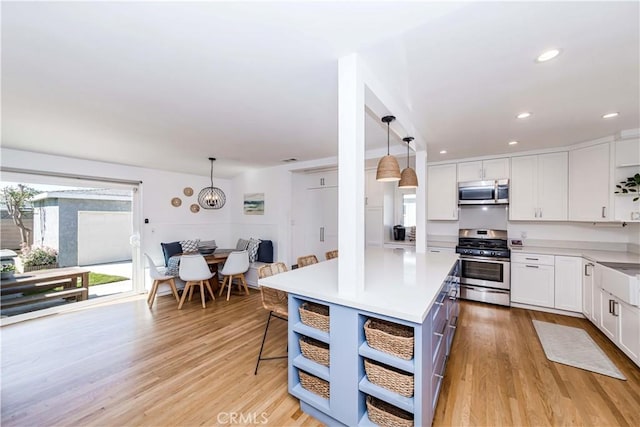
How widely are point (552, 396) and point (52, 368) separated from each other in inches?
166

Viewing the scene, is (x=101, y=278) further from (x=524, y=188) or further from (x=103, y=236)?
(x=524, y=188)

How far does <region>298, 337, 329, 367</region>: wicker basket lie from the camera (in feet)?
5.69

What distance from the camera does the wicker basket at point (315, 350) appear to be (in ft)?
5.69

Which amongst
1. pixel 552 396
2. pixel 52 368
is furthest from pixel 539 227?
pixel 52 368

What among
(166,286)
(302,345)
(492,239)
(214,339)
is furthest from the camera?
(166,286)

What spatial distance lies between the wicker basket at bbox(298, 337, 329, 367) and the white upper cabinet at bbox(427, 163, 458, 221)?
341 centimetres

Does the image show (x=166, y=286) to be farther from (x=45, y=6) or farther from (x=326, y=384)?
(x=45, y=6)

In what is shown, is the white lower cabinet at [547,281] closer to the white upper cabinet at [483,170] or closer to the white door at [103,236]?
the white upper cabinet at [483,170]

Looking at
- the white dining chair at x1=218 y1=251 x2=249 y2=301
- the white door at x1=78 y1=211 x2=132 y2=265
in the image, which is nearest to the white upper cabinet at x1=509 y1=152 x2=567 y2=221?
the white dining chair at x1=218 y1=251 x2=249 y2=301

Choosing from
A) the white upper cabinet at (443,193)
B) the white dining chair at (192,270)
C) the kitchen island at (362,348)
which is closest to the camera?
the kitchen island at (362,348)

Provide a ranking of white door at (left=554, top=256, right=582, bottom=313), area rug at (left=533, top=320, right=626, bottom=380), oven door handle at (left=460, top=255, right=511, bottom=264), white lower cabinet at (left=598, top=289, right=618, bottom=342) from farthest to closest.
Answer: oven door handle at (left=460, top=255, right=511, bottom=264) < white door at (left=554, top=256, right=582, bottom=313) < white lower cabinet at (left=598, top=289, right=618, bottom=342) < area rug at (left=533, top=320, right=626, bottom=380)

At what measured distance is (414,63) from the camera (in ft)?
5.42

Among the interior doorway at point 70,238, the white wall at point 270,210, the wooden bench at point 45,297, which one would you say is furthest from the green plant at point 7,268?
the white wall at point 270,210

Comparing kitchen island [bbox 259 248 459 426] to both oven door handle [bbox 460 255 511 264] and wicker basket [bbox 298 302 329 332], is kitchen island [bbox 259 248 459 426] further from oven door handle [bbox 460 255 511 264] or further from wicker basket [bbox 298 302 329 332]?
oven door handle [bbox 460 255 511 264]
